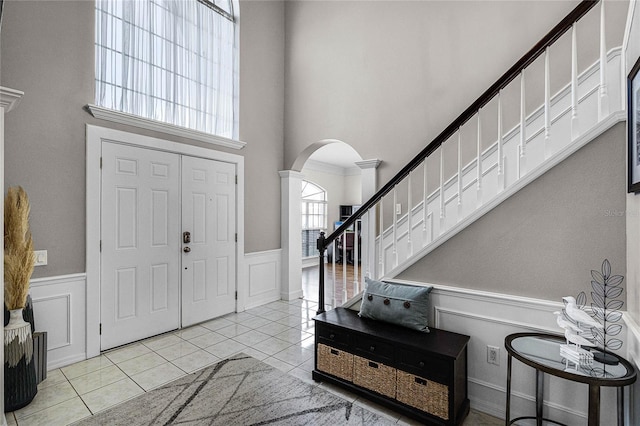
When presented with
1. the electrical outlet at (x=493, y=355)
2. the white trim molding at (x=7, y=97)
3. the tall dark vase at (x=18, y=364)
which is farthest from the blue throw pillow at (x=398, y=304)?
the white trim molding at (x=7, y=97)

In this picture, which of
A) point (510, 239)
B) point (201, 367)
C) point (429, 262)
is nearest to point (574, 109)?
point (510, 239)

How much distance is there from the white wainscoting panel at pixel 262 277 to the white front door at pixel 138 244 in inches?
40.7

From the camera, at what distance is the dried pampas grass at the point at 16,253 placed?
2.24 metres

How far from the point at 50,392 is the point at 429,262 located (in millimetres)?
3092

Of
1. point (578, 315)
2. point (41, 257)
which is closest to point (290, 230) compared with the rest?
point (41, 257)

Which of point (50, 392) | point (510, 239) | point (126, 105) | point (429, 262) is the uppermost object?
point (126, 105)

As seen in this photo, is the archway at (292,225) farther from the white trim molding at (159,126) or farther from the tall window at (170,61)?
the tall window at (170,61)

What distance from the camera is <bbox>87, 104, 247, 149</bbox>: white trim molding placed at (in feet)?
9.85

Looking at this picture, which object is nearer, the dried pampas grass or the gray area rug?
the gray area rug

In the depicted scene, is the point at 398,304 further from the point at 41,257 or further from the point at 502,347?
the point at 41,257

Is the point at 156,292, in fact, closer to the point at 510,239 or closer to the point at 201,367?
the point at 201,367

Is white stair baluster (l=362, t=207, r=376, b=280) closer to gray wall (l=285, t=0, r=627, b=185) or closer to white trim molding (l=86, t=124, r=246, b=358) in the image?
gray wall (l=285, t=0, r=627, b=185)

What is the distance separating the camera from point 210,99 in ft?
13.5

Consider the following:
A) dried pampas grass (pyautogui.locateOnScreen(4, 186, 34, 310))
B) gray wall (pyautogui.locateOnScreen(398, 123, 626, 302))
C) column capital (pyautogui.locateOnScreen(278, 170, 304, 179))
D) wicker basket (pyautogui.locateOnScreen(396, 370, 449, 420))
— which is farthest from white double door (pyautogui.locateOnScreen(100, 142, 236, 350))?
gray wall (pyautogui.locateOnScreen(398, 123, 626, 302))
